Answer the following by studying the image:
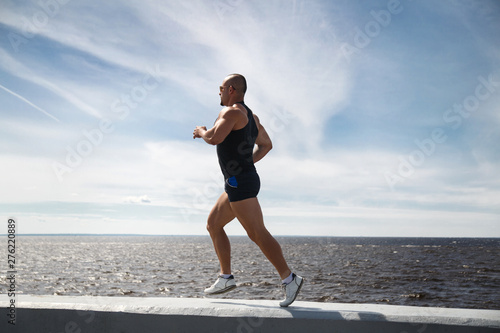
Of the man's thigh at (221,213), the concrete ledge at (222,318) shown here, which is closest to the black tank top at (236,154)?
the man's thigh at (221,213)

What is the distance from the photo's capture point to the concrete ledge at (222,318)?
6.89 feet

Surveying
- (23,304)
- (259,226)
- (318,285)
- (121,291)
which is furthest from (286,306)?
(318,285)

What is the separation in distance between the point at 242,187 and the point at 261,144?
555 mm

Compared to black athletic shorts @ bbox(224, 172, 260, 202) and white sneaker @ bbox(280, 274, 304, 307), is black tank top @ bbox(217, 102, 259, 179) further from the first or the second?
white sneaker @ bbox(280, 274, 304, 307)

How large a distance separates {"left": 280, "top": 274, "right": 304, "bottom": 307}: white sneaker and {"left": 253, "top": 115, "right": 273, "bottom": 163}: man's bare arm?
977 millimetres

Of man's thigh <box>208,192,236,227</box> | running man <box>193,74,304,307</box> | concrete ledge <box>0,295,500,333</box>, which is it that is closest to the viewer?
concrete ledge <box>0,295,500,333</box>

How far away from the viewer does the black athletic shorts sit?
2822mm

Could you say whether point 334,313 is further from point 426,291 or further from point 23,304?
point 426,291

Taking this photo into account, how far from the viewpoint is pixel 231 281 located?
305 cm

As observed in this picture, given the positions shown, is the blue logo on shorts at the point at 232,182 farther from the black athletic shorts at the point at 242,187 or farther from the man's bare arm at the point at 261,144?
the man's bare arm at the point at 261,144

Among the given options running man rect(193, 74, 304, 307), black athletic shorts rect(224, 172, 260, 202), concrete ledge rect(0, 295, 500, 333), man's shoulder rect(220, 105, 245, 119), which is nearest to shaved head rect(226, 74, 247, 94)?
running man rect(193, 74, 304, 307)

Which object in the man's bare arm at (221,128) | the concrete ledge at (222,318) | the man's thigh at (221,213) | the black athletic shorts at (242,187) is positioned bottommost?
the concrete ledge at (222,318)

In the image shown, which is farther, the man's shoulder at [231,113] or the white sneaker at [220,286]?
the white sneaker at [220,286]

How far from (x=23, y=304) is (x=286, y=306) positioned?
159 centimetres
